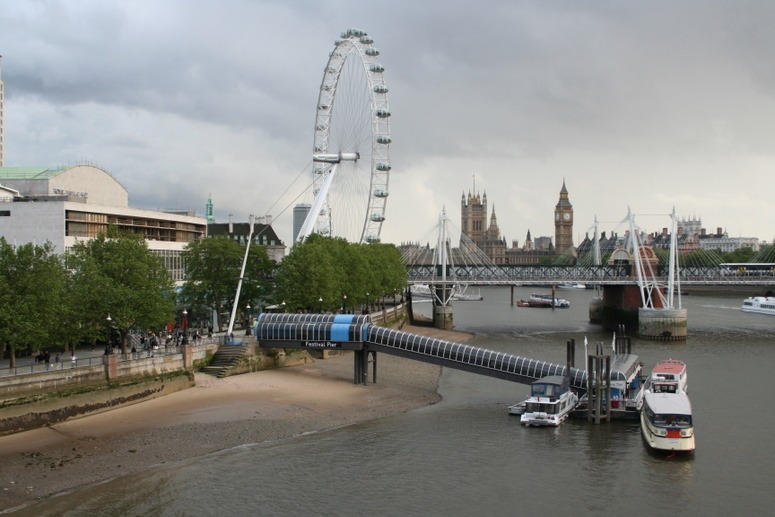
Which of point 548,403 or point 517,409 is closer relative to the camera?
point 548,403

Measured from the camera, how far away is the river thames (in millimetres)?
30297

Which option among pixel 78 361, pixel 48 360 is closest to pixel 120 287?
pixel 78 361

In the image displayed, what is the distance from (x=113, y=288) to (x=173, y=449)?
42.5 feet

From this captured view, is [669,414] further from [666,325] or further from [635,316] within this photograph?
[635,316]

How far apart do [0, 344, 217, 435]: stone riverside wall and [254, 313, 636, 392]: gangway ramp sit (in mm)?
6383

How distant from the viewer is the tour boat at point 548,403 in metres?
41.8

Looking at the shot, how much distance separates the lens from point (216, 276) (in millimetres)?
67938

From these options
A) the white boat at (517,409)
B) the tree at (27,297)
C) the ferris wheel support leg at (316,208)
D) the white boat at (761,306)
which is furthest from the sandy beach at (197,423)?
the white boat at (761,306)

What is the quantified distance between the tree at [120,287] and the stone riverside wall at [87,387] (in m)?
2.12

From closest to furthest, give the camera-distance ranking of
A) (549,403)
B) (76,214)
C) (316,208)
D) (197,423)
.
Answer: (197,423), (549,403), (76,214), (316,208)

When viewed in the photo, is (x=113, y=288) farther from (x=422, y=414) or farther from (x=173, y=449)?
(x=422, y=414)

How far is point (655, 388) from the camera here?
4459 cm

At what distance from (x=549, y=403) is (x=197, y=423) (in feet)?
54.4

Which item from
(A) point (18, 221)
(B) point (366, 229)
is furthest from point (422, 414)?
(B) point (366, 229)
